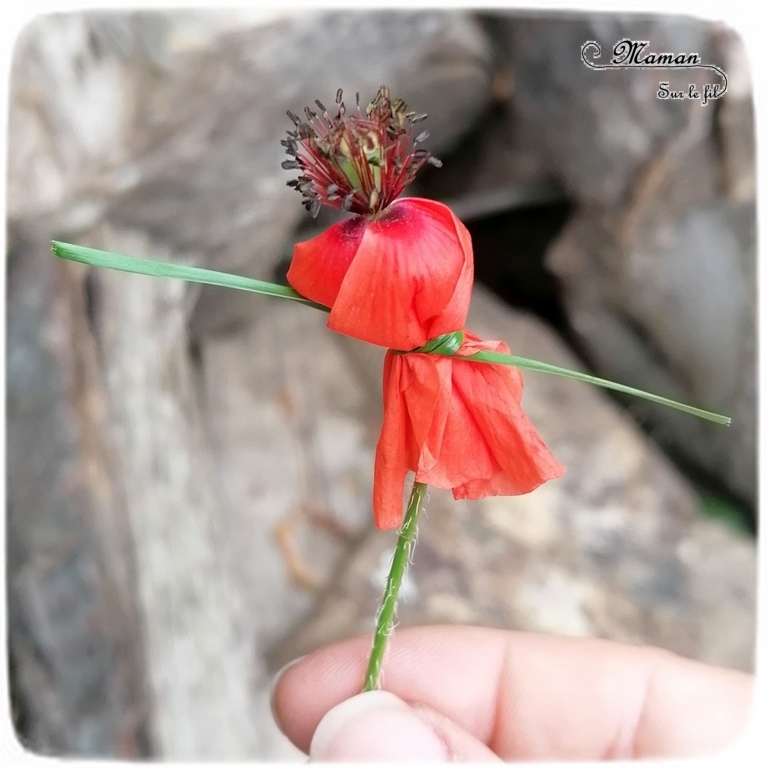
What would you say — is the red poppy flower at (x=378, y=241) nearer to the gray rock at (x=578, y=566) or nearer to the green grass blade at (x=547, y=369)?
the green grass blade at (x=547, y=369)

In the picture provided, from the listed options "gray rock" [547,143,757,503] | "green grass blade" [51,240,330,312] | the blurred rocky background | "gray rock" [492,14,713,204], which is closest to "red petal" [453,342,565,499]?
"green grass blade" [51,240,330,312]

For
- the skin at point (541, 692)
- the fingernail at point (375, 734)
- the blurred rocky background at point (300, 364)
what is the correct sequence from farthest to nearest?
the blurred rocky background at point (300, 364)
the skin at point (541, 692)
the fingernail at point (375, 734)

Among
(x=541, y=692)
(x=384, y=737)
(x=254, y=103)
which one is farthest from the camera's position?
(x=254, y=103)

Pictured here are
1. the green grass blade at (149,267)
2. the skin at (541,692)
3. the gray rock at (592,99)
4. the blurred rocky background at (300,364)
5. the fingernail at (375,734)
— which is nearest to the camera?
the green grass blade at (149,267)

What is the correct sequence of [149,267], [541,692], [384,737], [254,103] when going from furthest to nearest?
[254,103], [541,692], [384,737], [149,267]

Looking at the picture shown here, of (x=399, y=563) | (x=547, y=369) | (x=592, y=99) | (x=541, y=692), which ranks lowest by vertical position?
(x=541, y=692)

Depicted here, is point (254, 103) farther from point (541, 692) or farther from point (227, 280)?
point (541, 692)

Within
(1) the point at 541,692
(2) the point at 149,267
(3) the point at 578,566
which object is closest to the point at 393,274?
(2) the point at 149,267

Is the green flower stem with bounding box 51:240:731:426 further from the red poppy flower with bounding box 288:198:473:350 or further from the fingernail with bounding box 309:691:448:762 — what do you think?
the fingernail with bounding box 309:691:448:762

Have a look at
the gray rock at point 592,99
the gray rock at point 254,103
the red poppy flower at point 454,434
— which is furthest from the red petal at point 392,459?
the gray rock at point 592,99
